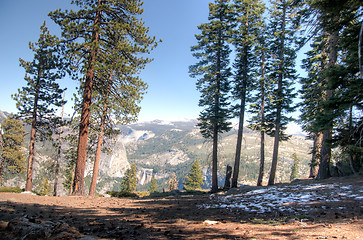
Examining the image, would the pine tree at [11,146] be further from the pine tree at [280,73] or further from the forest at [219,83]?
the pine tree at [280,73]

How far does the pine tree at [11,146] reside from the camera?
2473 centimetres

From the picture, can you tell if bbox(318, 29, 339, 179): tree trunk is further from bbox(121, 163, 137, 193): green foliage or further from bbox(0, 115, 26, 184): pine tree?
bbox(121, 163, 137, 193): green foliage

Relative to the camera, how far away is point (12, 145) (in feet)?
84.5

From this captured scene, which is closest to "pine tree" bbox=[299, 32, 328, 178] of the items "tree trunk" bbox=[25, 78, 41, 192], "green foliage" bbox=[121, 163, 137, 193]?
"tree trunk" bbox=[25, 78, 41, 192]

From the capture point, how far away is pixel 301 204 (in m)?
6.03

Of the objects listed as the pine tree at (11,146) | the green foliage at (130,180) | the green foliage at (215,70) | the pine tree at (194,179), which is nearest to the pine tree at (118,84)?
the green foliage at (215,70)

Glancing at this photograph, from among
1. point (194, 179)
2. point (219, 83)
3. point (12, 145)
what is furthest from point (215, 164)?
point (12, 145)

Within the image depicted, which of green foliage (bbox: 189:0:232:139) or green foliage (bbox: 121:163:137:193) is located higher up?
green foliage (bbox: 189:0:232:139)

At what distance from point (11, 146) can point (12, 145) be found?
0.17 m

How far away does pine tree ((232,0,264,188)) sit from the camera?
16641 mm

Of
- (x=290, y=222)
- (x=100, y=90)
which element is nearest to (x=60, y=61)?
(x=100, y=90)

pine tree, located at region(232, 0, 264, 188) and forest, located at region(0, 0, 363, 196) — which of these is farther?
pine tree, located at region(232, 0, 264, 188)

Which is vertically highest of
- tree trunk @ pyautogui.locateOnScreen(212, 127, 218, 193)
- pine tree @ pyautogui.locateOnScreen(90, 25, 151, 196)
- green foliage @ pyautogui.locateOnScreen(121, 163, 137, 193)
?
pine tree @ pyautogui.locateOnScreen(90, 25, 151, 196)

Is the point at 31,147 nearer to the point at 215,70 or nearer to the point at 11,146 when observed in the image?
the point at 11,146
